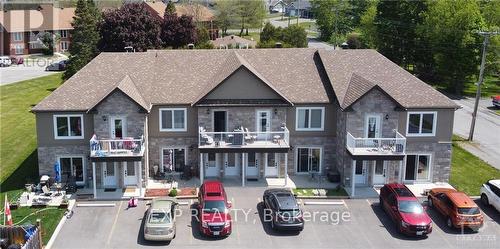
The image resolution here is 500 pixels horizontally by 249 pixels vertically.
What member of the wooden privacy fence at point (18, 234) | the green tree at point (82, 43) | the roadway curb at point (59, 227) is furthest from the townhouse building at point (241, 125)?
the green tree at point (82, 43)

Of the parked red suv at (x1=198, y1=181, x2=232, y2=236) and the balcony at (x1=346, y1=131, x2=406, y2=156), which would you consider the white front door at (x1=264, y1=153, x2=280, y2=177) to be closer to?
the balcony at (x1=346, y1=131, x2=406, y2=156)

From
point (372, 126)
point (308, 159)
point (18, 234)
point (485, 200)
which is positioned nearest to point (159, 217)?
point (18, 234)

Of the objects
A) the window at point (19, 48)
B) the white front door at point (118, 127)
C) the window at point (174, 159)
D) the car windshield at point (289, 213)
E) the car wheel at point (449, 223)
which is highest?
the window at point (19, 48)

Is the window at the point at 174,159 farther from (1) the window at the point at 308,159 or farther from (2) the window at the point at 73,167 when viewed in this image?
(1) the window at the point at 308,159

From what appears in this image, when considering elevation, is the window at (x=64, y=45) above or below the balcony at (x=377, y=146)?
above

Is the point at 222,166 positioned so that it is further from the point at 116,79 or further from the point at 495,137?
the point at 495,137

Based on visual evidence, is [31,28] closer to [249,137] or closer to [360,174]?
[249,137]
